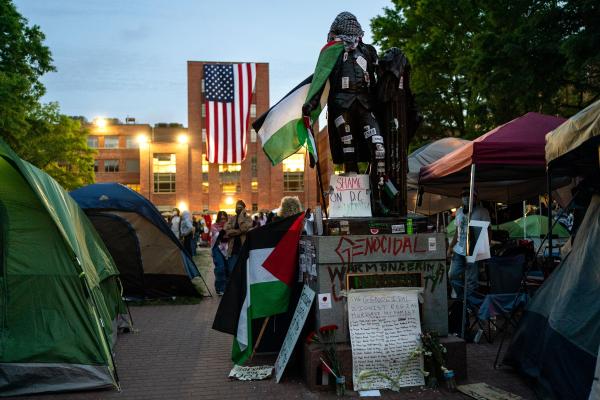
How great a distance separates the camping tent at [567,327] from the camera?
4.33 metres

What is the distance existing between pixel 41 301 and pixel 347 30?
4.34m

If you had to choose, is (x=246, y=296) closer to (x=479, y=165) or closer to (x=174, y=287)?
(x=479, y=165)

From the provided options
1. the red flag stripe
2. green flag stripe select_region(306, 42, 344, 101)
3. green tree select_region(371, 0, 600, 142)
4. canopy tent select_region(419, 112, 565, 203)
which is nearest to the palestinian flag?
the red flag stripe

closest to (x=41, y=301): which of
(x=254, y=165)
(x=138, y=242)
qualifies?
(x=138, y=242)

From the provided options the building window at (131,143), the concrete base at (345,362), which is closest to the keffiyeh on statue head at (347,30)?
the concrete base at (345,362)

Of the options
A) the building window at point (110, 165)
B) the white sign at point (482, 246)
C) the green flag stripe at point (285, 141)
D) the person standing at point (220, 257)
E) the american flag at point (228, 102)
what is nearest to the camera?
the green flag stripe at point (285, 141)

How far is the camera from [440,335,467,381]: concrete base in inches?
209

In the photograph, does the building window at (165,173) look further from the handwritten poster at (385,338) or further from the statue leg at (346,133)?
the handwritten poster at (385,338)

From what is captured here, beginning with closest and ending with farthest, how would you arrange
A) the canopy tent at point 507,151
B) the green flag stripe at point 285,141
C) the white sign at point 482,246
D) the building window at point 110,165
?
the green flag stripe at point 285,141 → the white sign at point 482,246 → the canopy tent at point 507,151 → the building window at point 110,165

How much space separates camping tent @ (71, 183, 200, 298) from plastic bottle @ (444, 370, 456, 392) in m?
7.14

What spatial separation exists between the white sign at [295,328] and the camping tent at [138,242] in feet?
19.3

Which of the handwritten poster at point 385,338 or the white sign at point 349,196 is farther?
the white sign at point 349,196

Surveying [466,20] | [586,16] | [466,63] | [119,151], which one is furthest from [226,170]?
[586,16]

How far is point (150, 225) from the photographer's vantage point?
1096 centimetres
